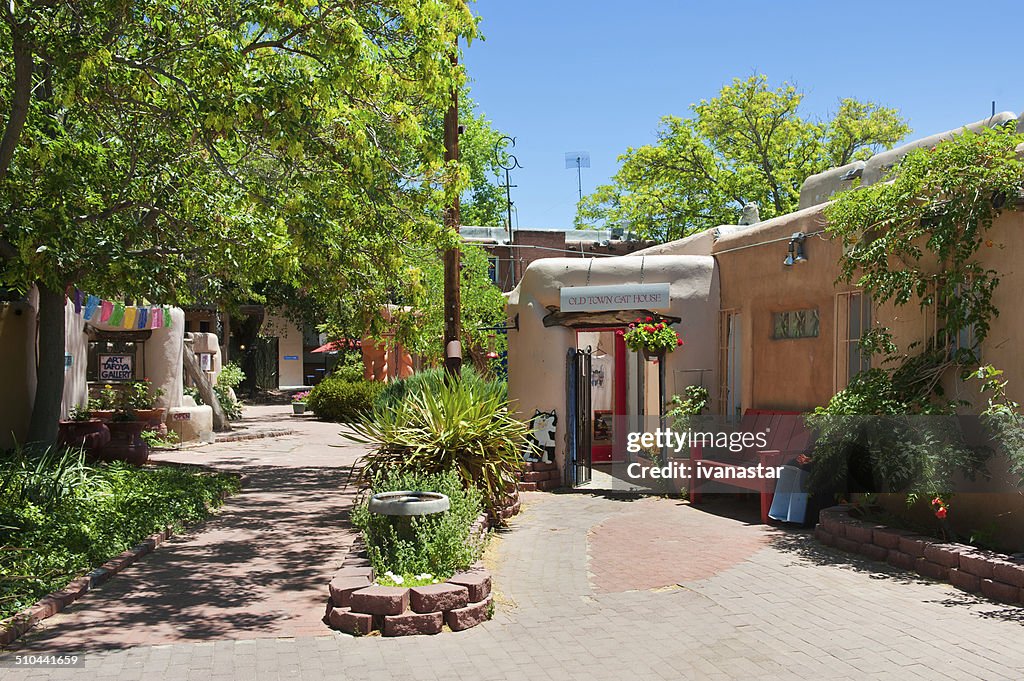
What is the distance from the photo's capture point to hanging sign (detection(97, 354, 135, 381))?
19.8 metres

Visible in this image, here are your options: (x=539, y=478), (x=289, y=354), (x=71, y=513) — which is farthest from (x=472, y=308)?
(x=289, y=354)

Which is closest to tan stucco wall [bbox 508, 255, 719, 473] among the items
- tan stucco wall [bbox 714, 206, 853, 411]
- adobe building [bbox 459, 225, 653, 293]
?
tan stucco wall [bbox 714, 206, 853, 411]

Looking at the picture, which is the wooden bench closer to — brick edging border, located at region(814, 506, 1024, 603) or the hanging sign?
brick edging border, located at region(814, 506, 1024, 603)

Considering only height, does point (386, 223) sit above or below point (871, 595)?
above

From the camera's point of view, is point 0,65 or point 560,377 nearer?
point 0,65

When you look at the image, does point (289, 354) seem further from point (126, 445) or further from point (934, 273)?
point (934, 273)

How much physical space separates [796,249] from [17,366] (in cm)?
1077

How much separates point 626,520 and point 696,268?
14.2 ft

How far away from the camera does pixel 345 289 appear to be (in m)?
12.1

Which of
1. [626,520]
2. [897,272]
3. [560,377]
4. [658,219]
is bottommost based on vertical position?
[626,520]

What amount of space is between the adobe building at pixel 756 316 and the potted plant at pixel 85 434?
627cm

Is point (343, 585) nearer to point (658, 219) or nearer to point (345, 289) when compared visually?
point (345, 289)

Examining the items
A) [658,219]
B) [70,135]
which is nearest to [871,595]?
[70,135]

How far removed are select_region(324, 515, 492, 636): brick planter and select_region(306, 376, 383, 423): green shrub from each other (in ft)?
70.4
